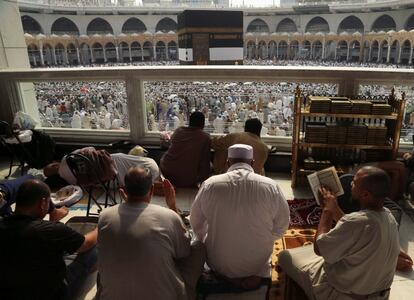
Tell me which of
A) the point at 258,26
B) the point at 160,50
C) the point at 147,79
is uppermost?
the point at 258,26

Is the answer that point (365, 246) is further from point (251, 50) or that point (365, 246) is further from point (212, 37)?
point (251, 50)

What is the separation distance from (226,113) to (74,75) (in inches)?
88.6

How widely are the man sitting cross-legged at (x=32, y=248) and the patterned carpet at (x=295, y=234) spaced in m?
1.30

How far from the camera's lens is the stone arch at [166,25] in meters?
41.4

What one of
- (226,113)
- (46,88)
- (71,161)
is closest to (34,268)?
(71,161)

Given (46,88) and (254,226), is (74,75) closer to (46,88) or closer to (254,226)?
(46,88)

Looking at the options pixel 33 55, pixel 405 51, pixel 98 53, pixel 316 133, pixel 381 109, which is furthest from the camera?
pixel 98 53

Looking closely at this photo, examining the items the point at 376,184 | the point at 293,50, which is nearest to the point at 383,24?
the point at 293,50

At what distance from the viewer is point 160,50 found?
40.6m

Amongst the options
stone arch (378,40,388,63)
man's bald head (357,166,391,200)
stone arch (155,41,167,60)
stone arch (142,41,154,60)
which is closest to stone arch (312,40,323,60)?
stone arch (378,40,388,63)

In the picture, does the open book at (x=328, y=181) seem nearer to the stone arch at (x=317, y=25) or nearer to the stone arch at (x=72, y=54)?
the stone arch at (x=72, y=54)

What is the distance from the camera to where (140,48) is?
132 ft

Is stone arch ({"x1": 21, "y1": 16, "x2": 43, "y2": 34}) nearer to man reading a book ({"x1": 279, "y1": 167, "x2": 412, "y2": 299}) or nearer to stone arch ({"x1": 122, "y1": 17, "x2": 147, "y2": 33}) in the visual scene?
stone arch ({"x1": 122, "y1": 17, "x2": 147, "y2": 33})

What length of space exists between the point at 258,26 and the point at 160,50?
11.9 m
